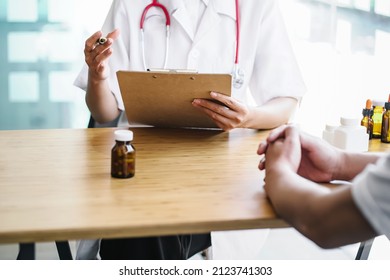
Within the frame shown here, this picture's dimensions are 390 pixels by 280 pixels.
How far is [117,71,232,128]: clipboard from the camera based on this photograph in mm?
1344

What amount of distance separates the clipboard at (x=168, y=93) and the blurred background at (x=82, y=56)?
5.03ft

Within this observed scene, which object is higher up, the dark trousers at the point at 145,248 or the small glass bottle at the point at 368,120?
the small glass bottle at the point at 368,120

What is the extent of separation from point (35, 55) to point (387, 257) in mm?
2185

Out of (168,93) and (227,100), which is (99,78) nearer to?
(168,93)

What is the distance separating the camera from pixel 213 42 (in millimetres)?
1886

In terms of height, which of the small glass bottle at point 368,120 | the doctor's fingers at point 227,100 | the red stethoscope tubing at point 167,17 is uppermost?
the red stethoscope tubing at point 167,17

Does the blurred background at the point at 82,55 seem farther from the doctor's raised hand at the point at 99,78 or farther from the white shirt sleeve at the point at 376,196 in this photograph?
the white shirt sleeve at the point at 376,196

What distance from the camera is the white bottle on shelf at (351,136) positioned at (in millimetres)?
1448

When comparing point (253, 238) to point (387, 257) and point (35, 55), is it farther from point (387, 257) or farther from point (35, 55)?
point (35, 55)

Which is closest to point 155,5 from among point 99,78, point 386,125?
point 99,78

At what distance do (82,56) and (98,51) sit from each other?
155 cm

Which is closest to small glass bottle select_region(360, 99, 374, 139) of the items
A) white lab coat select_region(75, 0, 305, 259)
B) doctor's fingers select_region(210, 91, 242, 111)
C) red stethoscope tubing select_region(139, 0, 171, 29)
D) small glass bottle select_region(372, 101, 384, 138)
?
small glass bottle select_region(372, 101, 384, 138)

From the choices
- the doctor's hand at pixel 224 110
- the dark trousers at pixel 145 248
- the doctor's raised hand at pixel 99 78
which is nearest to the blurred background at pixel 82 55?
the doctor's raised hand at pixel 99 78
